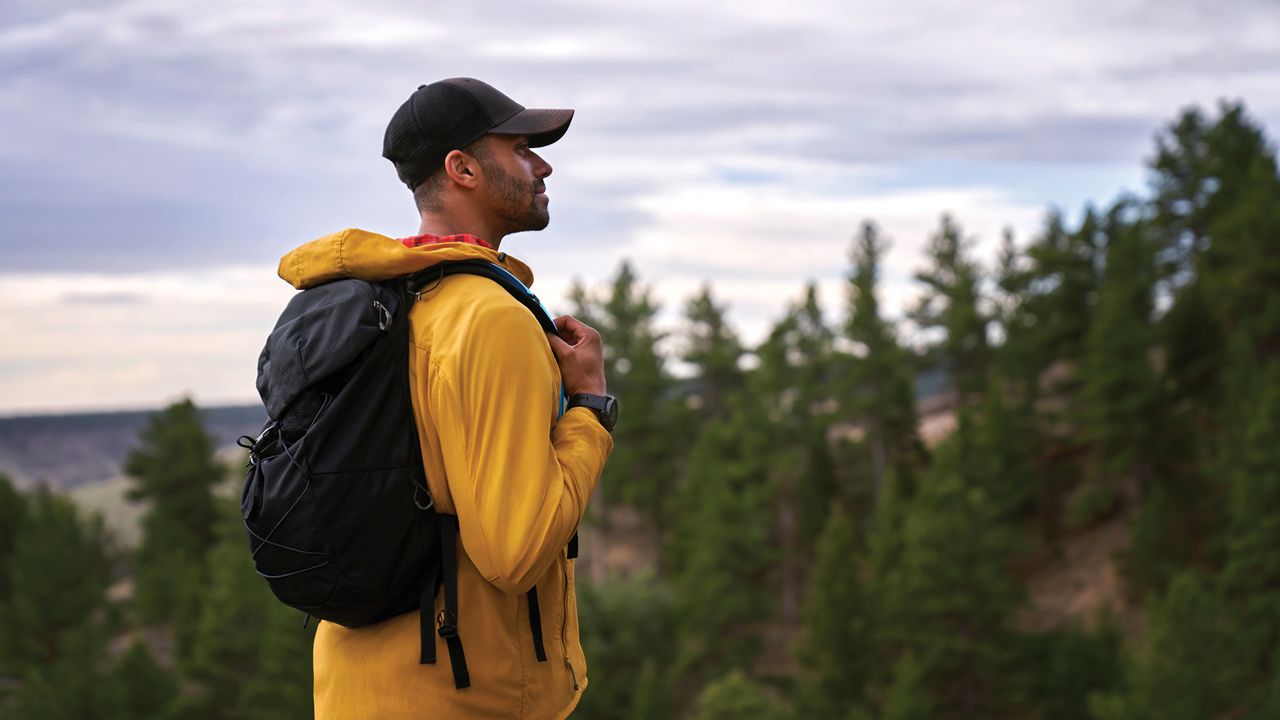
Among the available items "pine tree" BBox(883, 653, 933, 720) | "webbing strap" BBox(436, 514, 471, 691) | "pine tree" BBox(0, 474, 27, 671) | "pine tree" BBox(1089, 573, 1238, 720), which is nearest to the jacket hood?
"webbing strap" BBox(436, 514, 471, 691)

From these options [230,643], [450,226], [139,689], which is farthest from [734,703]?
[450,226]

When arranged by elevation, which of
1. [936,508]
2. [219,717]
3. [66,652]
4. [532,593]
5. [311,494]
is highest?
[311,494]

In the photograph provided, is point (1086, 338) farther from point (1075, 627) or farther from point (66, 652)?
point (66, 652)

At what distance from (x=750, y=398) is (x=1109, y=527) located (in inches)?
660

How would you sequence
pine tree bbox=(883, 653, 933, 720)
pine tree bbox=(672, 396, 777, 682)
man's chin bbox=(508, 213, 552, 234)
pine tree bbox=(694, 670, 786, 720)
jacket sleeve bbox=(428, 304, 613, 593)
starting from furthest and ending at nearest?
pine tree bbox=(672, 396, 777, 682)
pine tree bbox=(694, 670, 786, 720)
pine tree bbox=(883, 653, 933, 720)
man's chin bbox=(508, 213, 552, 234)
jacket sleeve bbox=(428, 304, 613, 593)

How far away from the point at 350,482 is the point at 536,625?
0.64 meters

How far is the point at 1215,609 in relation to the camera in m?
36.2

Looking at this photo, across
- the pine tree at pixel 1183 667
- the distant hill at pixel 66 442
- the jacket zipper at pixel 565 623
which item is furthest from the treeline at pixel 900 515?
the distant hill at pixel 66 442

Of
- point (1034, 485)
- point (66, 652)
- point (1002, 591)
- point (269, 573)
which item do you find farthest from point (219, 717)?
point (269, 573)

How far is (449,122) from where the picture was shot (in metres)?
3.15

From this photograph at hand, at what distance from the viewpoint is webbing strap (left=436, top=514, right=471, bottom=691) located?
2984 millimetres

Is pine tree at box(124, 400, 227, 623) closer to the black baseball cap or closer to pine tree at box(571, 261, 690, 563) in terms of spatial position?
pine tree at box(571, 261, 690, 563)

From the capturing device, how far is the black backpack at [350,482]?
9.46 ft

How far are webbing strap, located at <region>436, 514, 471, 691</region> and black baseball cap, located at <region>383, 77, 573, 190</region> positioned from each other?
929 millimetres
